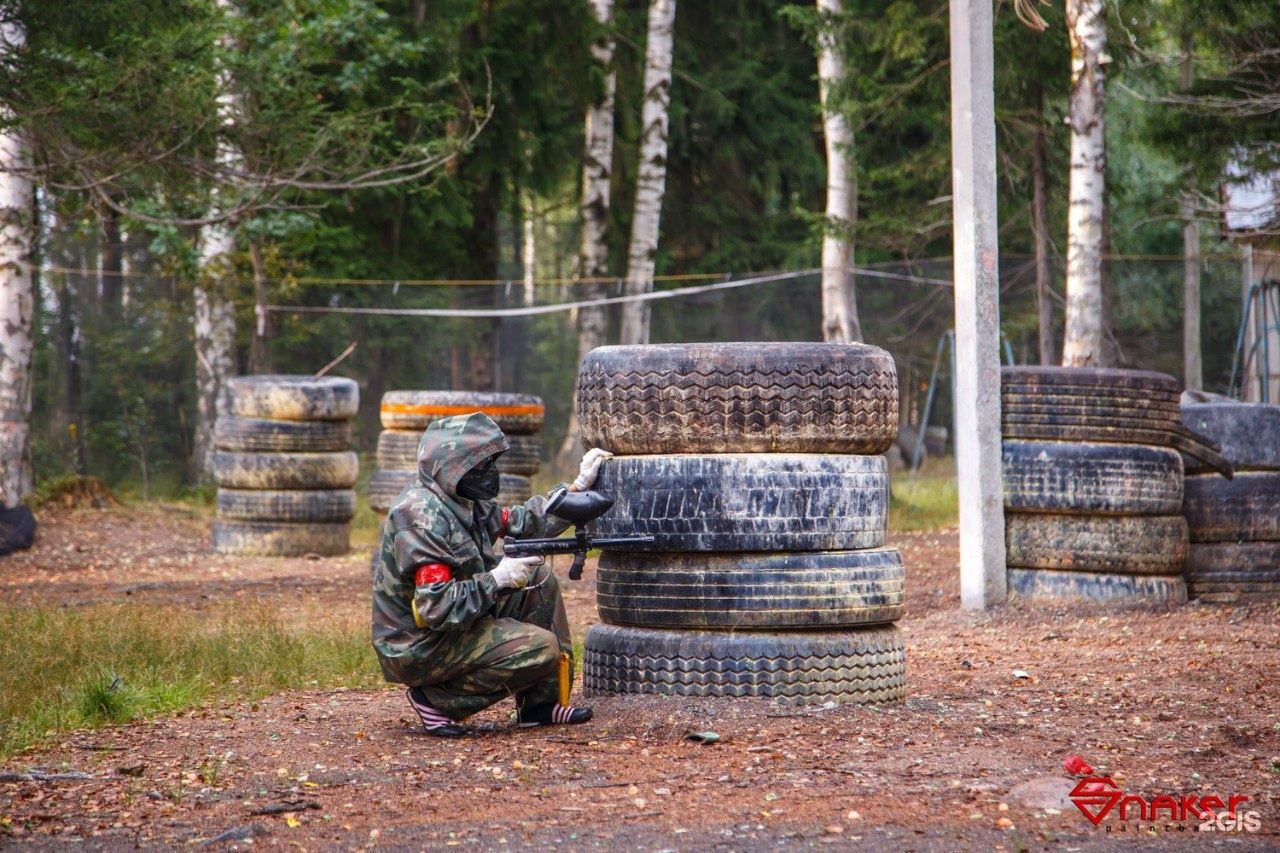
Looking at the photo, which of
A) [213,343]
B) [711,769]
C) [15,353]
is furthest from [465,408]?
[711,769]

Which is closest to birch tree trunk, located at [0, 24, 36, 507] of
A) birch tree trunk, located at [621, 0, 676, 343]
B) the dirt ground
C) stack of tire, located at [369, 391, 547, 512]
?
stack of tire, located at [369, 391, 547, 512]

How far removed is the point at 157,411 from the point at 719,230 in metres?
11.4

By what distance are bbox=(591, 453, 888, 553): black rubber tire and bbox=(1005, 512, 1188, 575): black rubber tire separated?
350 centimetres

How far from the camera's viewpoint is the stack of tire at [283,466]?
12.3 m

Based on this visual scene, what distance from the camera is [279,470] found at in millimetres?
12359

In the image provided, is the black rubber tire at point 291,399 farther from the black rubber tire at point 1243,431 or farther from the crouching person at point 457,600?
the crouching person at point 457,600

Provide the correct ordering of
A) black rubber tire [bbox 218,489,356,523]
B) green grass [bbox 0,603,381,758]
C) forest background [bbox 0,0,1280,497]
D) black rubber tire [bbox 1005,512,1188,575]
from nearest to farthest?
green grass [bbox 0,603,381,758] → black rubber tire [bbox 1005,512,1188,575] → black rubber tire [bbox 218,489,356,523] → forest background [bbox 0,0,1280,497]

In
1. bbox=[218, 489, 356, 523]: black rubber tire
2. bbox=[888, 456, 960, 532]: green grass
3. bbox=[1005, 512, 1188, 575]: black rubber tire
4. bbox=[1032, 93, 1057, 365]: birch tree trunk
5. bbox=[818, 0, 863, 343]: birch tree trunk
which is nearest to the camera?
bbox=[1005, 512, 1188, 575]: black rubber tire

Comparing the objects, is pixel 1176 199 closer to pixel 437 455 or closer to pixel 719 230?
pixel 719 230

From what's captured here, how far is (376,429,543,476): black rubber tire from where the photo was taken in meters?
11.4

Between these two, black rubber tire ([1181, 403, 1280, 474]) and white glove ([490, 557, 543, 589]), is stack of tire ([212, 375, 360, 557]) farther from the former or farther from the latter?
white glove ([490, 557, 543, 589])

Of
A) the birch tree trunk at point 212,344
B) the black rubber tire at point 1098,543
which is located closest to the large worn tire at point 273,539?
the birch tree trunk at point 212,344

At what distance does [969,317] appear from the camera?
27.1ft

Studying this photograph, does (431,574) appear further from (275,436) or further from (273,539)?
(273,539)
